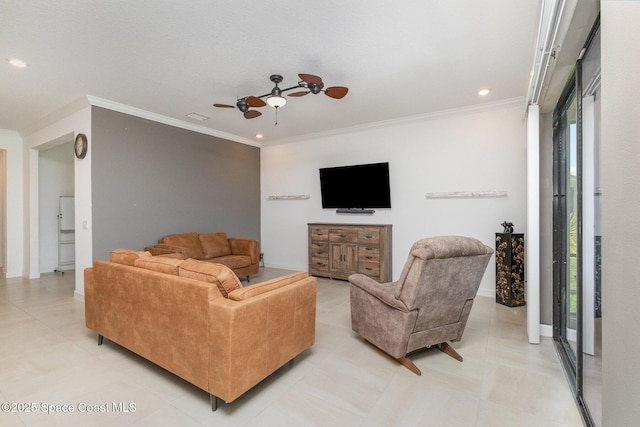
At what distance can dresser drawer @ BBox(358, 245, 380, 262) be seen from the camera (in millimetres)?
4801

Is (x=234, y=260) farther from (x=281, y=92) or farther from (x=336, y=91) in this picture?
(x=336, y=91)

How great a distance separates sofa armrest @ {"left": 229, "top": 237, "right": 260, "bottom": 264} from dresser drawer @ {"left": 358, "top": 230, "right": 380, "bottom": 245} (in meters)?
1.81

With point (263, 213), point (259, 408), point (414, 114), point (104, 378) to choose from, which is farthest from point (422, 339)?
point (263, 213)

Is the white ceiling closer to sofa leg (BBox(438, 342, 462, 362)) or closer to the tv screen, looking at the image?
the tv screen

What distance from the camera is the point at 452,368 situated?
7.70 feet

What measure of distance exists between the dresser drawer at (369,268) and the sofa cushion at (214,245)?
2355 mm

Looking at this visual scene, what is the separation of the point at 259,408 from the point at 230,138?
16.8 feet

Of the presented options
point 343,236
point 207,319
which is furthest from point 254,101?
point 343,236

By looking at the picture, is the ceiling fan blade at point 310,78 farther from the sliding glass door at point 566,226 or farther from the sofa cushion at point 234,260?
the sofa cushion at point 234,260

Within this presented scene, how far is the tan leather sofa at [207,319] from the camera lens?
69.3 inches

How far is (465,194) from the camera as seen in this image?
4.41 m

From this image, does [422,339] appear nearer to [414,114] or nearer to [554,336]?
[554,336]

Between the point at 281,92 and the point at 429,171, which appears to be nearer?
the point at 281,92

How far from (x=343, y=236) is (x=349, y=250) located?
0.86 feet
